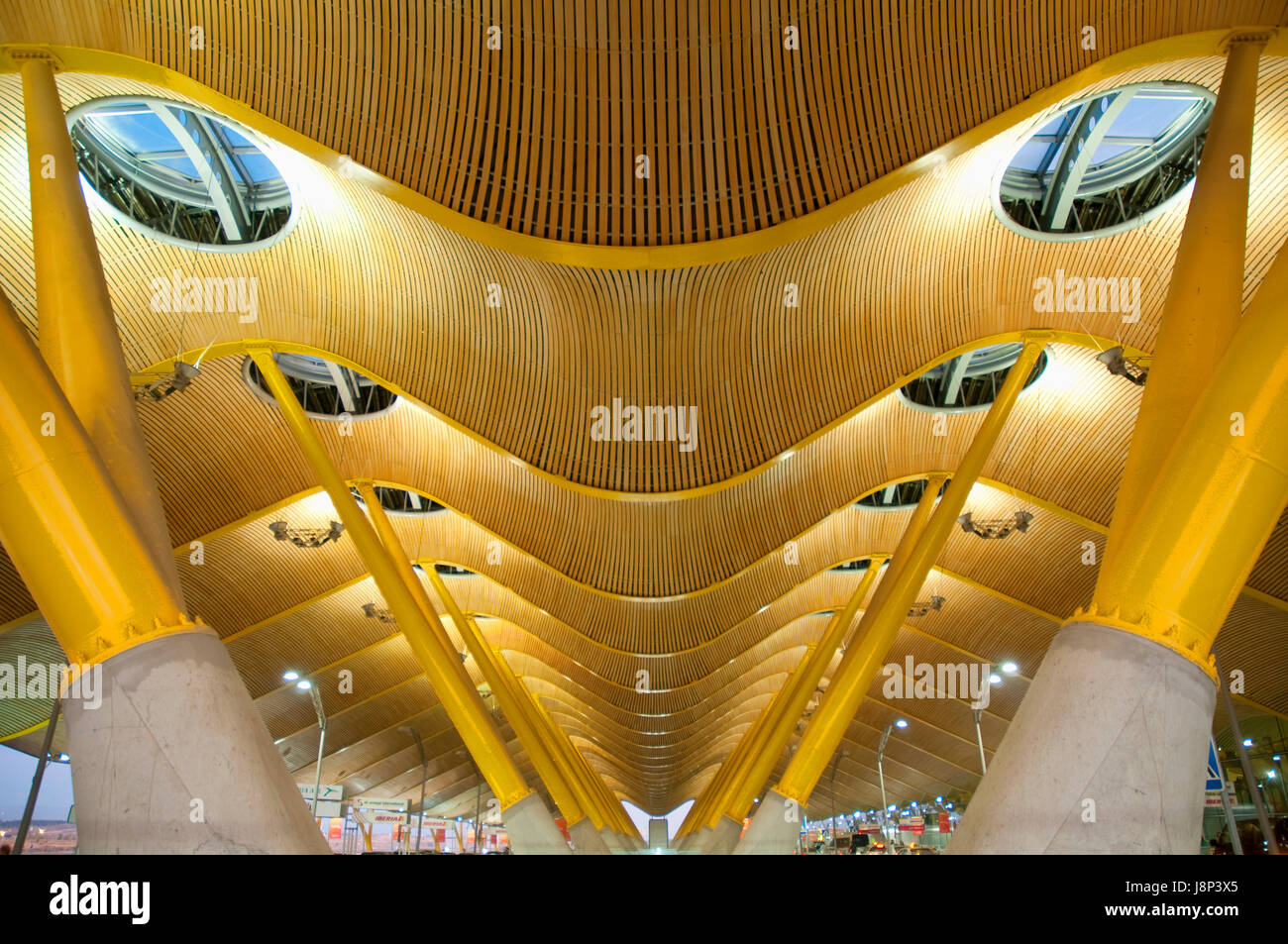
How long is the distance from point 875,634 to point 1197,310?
10768 mm

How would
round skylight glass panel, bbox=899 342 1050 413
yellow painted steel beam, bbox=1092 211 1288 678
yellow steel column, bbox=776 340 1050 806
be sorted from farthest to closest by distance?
round skylight glass panel, bbox=899 342 1050 413, yellow steel column, bbox=776 340 1050 806, yellow painted steel beam, bbox=1092 211 1288 678

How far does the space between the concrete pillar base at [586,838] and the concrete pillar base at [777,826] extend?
5.28 meters

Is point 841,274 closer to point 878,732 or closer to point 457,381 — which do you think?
point 457,381

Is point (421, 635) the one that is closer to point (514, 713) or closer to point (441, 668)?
point (441, 668)

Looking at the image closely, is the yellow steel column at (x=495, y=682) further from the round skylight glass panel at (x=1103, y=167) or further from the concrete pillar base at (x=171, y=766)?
the round skylight glass panel at (x=1103, y=167)

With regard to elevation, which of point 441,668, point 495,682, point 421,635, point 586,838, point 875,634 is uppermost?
point 875,634

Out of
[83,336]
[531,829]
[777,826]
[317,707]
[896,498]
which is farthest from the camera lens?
[317,707]

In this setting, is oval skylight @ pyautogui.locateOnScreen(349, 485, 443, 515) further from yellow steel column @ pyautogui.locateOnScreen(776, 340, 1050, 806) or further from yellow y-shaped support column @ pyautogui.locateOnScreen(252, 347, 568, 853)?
yellow steel column @ pyautogui.locateOnScreen(776, 340, 1050, 806)

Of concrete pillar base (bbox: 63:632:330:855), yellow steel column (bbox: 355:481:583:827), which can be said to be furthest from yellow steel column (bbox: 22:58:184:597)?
yellow steel column (bbox: 355:481:583:827)

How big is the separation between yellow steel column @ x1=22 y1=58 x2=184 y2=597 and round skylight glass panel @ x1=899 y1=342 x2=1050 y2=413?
686 inches

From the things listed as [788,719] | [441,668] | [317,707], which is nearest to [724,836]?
[788,719]

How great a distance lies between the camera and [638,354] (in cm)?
1616

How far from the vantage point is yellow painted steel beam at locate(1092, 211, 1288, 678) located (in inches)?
222
